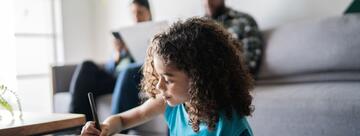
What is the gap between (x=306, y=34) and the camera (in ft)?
6.26

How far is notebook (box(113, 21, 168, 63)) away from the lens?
198 cm

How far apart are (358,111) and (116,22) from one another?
243 cm

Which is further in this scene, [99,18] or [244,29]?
[99,18]

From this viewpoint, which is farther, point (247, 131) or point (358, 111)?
point (358, 111)

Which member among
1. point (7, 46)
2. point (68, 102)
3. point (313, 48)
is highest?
point (313, 48)

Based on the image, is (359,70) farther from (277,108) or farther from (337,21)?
(277,108)

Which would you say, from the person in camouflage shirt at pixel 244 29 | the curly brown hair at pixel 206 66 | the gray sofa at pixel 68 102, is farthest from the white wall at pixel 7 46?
the curly brown hair at pixel 206 66

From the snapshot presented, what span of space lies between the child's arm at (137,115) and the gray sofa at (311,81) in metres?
0.59

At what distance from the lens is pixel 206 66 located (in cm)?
84

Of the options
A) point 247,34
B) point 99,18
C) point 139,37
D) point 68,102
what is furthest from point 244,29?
point 99,18

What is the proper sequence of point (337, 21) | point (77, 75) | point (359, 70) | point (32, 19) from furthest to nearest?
point (32, 19) < point (77, 75) < point (337, 21) < point (359, 70)

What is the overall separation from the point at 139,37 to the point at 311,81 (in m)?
0.84

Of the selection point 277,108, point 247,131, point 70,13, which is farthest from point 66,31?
point 247,131

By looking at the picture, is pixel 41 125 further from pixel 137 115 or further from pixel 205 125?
pixel 205 125
